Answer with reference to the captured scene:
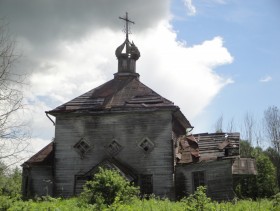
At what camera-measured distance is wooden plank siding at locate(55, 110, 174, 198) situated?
69.9ft

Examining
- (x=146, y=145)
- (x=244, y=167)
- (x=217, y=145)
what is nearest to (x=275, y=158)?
(x=244, y=167)

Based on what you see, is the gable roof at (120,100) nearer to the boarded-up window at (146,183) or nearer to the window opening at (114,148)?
the window opening at (114,148)

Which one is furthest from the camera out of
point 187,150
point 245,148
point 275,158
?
point 245,148

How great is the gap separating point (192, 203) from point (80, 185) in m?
13.9

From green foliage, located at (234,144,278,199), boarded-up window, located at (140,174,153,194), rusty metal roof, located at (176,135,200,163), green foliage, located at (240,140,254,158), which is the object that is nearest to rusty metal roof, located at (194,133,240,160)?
rusty metal roof, located at (176,135,200,163)

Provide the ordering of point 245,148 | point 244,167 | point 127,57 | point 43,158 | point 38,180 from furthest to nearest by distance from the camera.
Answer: point 245,148
point 127,57
point 43,158
point 38,180
point 244,167

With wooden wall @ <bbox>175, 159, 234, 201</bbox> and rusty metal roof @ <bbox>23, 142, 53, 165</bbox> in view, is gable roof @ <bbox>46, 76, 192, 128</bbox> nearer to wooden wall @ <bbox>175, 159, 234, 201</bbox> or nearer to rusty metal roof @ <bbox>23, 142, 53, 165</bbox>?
rusty metal roof @ <bbox>23, 142, 53, 165</bbox>

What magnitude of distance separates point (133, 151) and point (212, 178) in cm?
508

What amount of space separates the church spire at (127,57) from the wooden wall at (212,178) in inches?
367

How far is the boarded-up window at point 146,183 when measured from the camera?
69.5 feet

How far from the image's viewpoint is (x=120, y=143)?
22.2 m

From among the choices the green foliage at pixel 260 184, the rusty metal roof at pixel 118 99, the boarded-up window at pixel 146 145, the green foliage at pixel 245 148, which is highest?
the rusty metal roof at pixel 118 99

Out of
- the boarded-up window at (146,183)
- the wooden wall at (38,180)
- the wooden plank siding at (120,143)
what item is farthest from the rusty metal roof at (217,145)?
the wooden wall at (38,180)

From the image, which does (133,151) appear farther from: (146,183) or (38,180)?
(38,180)
